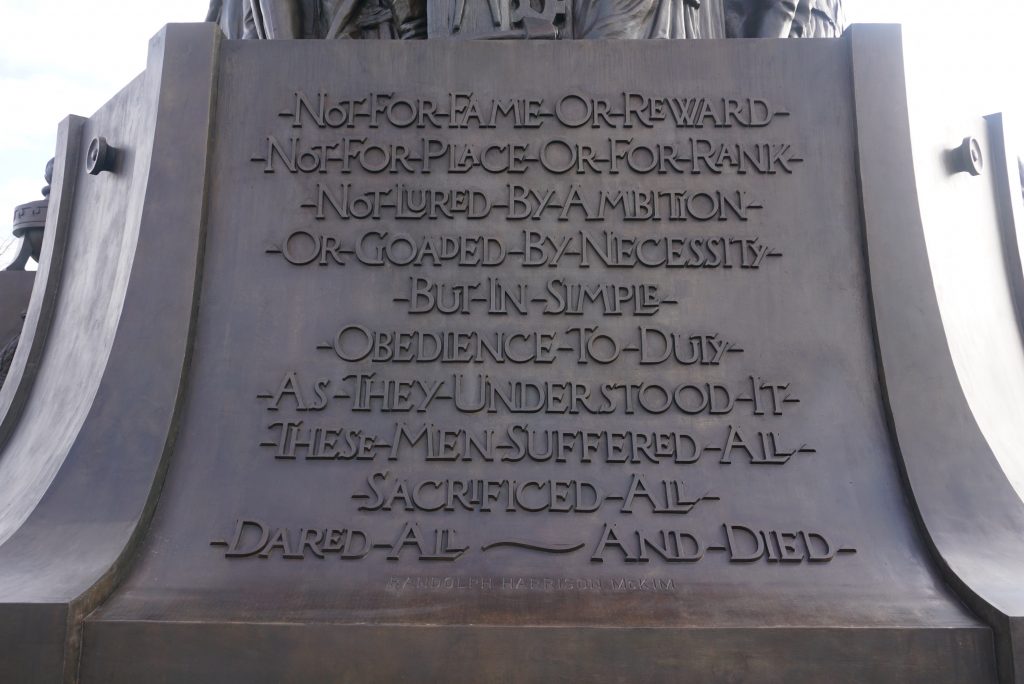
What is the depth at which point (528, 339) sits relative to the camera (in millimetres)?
5379

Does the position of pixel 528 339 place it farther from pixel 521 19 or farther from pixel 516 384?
pixel 521 19

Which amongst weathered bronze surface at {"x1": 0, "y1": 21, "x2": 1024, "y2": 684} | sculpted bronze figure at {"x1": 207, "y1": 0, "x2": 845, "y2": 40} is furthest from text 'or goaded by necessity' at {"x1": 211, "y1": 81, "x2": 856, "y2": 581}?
sculpted bronze figure at {"x1": 207, "y1": 0, "x2": 845, "y2": 40}

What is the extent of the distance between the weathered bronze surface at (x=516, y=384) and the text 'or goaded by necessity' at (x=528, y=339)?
2 centimetres

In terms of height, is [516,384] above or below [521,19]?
below

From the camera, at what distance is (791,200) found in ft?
18.5

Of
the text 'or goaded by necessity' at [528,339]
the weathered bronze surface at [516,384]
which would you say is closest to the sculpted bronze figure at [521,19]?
the weathered bronze surface at [516,384]

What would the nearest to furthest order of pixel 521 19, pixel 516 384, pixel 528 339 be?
pixel 516 384 < pixel 528 339 < pixel 521 19

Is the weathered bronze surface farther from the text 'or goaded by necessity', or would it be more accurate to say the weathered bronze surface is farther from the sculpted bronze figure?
the sculpted bronze figure

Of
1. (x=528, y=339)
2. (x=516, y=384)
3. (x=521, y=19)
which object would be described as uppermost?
(x=521, y=19)

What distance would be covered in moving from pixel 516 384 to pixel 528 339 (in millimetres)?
266

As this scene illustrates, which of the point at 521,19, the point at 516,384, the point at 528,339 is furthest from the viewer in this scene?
the point at 521,19

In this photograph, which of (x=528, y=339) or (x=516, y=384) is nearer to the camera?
(x=516, y=384)

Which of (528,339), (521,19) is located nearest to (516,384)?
(528,339)

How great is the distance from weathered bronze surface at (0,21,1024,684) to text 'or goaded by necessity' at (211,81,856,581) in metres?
0.02
